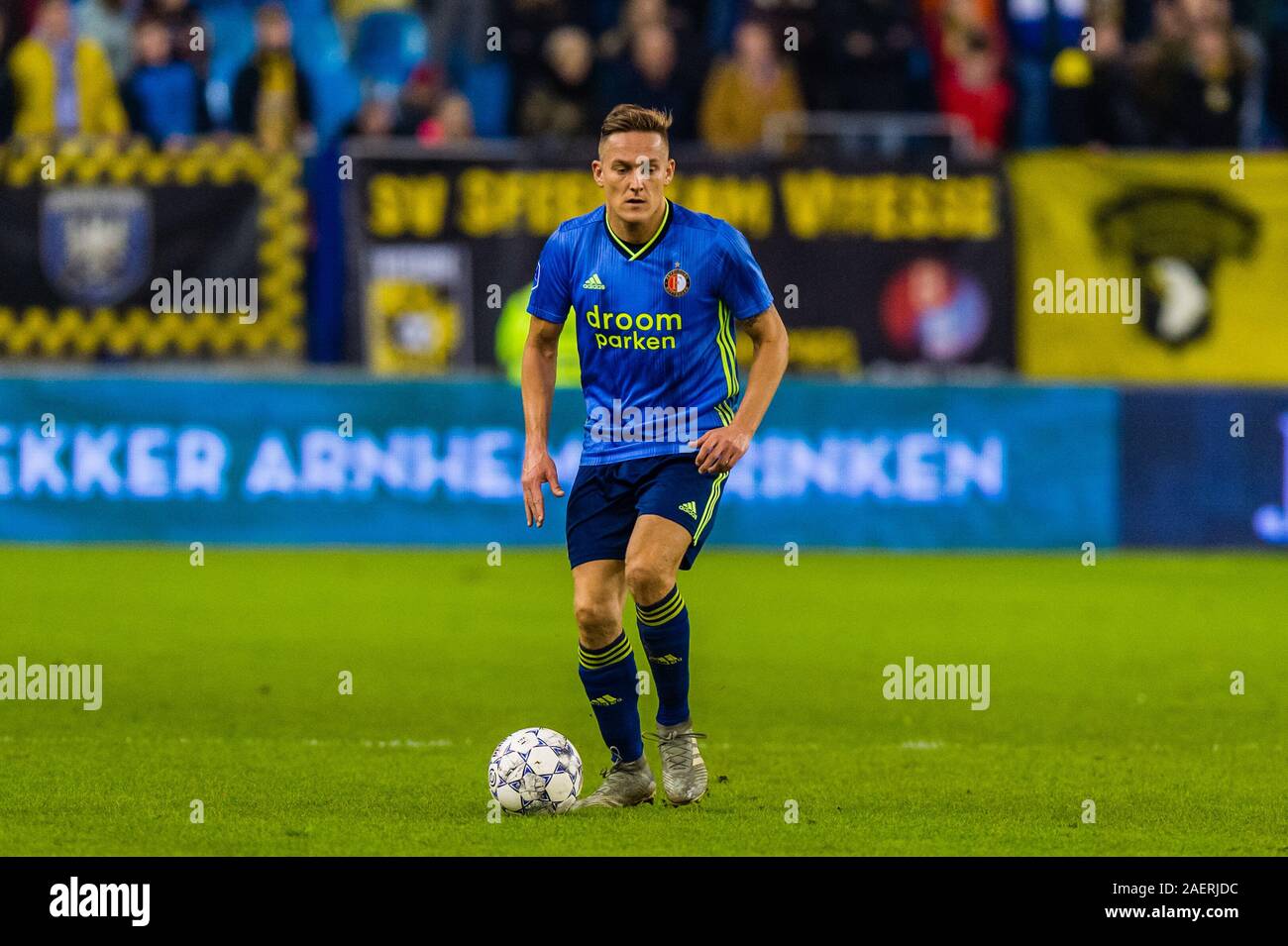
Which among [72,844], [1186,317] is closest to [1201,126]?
[1186,317]

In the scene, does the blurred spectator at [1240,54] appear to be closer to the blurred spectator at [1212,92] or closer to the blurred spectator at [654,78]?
the blurred spectator at [1212,92]

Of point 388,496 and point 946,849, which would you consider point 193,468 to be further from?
point 946,849

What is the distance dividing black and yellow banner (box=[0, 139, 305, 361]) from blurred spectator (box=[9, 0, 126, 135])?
34.9 inches

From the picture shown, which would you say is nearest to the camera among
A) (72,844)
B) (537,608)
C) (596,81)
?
(72,844)

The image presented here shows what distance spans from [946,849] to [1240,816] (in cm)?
127

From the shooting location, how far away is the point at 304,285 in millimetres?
16953

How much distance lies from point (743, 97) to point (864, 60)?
3.14ft

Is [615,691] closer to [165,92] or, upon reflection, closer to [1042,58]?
[165,92]

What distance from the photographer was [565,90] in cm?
1838

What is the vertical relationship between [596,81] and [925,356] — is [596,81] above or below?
above

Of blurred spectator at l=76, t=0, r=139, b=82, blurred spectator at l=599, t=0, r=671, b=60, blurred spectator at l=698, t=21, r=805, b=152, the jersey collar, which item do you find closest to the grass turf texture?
the jersey collar

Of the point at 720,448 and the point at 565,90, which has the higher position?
the point at 565,90

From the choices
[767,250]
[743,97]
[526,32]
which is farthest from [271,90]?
[767,250]

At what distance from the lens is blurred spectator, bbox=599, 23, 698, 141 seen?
18.1 metres
